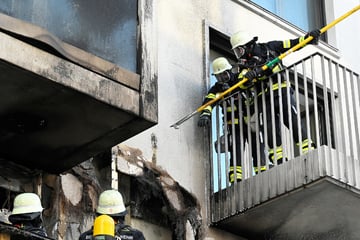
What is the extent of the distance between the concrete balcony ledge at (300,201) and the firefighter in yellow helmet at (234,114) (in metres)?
0.37

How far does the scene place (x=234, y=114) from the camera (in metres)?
11.5

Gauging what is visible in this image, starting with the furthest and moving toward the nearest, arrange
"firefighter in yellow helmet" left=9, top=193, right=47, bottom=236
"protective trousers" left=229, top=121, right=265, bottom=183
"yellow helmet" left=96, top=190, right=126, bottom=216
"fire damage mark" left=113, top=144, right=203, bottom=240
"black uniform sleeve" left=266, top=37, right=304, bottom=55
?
1. "black uniform sleeve" left=266, top=37, right=304, bottom=55
2. "protective trousers" left=229, top=121, right=265, bottom=183
3. "fire damage mark" left=113, top=144, right=203, bottom=240
4. "yellow helmet" left=96, top=190, right=126, bottom=216
5. "firefighter in yellow helmet" left=9, top=193, right=47, bottom=236

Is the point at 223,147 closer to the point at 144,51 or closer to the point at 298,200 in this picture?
the point at 298,200

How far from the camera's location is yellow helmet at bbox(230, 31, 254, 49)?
468 inches

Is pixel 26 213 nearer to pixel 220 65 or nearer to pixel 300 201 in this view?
pixel 300 201

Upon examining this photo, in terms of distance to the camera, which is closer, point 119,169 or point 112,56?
point 112,56

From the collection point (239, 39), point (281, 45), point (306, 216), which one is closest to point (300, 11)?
point (281, 45)

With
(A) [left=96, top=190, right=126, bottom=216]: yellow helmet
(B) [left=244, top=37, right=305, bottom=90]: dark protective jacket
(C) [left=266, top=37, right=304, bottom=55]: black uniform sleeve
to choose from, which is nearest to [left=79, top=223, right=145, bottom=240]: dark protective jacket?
(A) [left=96, top=190, right=126, bottom=216]: yellow helmet

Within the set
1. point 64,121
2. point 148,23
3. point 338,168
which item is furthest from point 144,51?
point 338,168

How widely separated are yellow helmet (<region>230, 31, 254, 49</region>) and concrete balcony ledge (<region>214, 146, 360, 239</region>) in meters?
1.69

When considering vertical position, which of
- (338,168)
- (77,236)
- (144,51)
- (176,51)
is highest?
(176,51)

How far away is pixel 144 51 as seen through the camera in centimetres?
956

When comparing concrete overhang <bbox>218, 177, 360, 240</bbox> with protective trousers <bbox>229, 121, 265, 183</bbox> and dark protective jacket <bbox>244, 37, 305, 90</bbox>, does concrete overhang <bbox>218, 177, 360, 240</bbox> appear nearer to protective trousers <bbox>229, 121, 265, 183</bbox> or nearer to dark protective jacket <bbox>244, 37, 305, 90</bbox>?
protective trousers <bbox>229, 121, 265, 183</bbox>

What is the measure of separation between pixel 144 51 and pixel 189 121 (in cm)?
213
